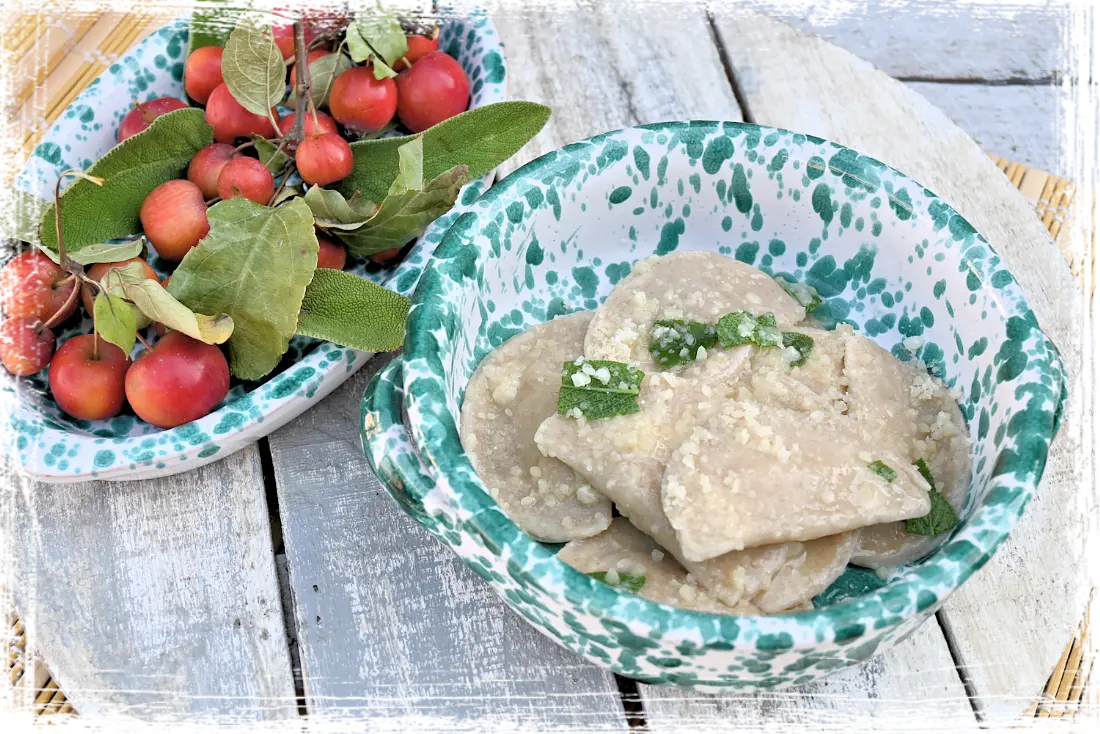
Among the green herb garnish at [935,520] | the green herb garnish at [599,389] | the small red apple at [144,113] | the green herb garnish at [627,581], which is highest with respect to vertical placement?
the small red apple at [144,113]

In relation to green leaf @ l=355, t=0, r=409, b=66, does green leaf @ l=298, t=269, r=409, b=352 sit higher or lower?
lower

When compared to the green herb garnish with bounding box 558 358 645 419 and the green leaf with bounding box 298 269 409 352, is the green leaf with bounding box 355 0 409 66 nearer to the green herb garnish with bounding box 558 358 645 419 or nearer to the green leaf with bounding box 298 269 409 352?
the green leaf with bounding box 298 269 409 352

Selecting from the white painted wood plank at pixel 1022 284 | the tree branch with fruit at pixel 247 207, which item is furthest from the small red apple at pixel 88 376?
the white painted wood plank at pixel 1022 284

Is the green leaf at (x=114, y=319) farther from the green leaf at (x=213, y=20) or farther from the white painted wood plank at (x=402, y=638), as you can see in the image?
the green leaf at (x=213, y=20)

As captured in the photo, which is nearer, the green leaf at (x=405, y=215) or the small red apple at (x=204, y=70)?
the green leaf at (x=405, y=215)

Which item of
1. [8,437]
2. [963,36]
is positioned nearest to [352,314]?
[8,437]

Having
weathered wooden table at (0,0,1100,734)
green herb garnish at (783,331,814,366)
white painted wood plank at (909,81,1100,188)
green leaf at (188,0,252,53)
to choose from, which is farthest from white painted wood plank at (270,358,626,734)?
white painted wood plank at (909,81,1100,188)

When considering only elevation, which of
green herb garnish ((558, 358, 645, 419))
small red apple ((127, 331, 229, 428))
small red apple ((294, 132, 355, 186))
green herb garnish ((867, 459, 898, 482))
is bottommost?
green herb garnish ((867, 459, 898, 482))
